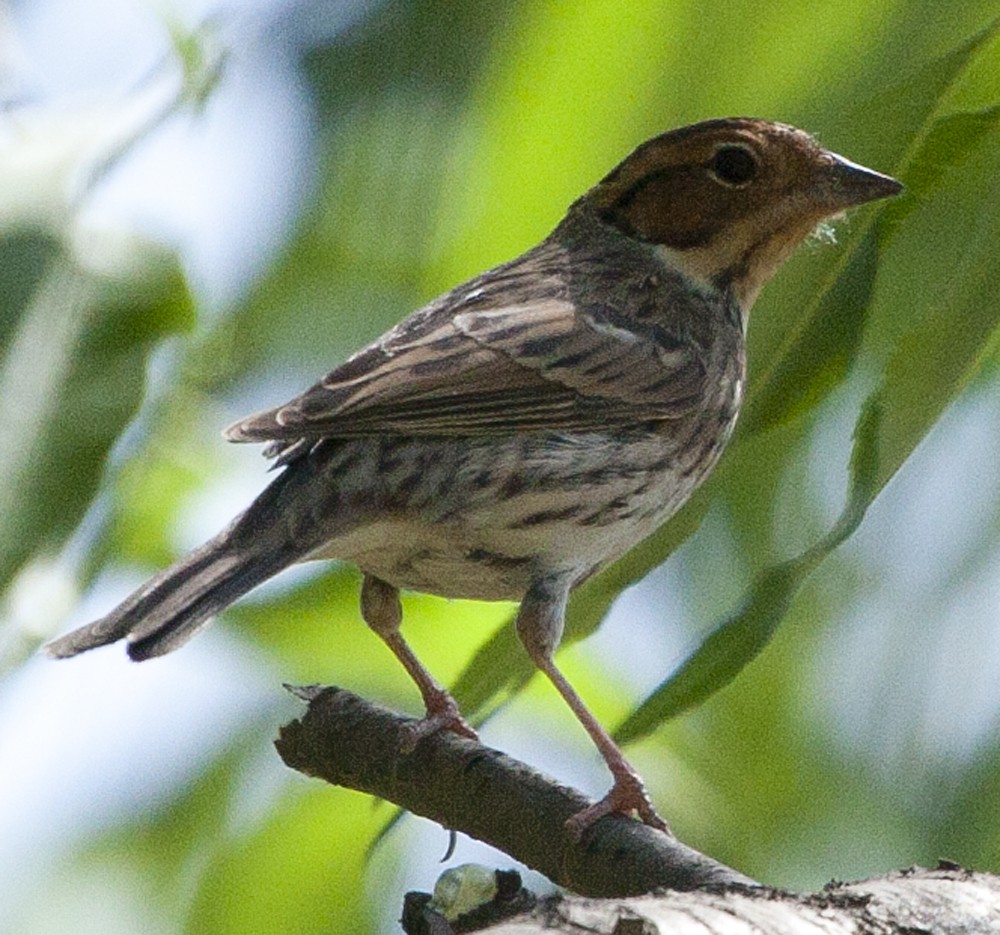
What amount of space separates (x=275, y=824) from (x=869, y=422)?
156 cm

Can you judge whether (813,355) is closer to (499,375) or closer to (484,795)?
(484,795)

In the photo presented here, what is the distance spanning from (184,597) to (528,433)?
88 centimetres

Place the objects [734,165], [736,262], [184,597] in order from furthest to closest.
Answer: [736,262]
[734,165]
[184,597]

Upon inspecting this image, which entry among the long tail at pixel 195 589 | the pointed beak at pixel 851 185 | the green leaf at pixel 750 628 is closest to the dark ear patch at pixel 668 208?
the pointed beak at pixel 851 185

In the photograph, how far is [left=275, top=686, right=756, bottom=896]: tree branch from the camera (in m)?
2.59

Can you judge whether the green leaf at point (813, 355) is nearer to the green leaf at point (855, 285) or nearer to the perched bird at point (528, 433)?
the green leaf at point (855, 285)

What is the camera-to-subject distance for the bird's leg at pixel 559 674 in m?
3.04

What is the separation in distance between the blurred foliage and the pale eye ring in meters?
0.77

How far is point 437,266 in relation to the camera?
306 centimetres

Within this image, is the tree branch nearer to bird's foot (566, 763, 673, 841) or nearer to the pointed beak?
bird's foot (566, 763, 673, 841)

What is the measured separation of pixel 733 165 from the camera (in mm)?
3850

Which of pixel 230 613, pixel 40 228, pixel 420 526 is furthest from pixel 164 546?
pixel 40 228

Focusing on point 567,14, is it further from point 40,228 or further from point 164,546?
point 164,546

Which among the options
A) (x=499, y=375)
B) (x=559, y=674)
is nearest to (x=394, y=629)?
(x=559, y=674)
